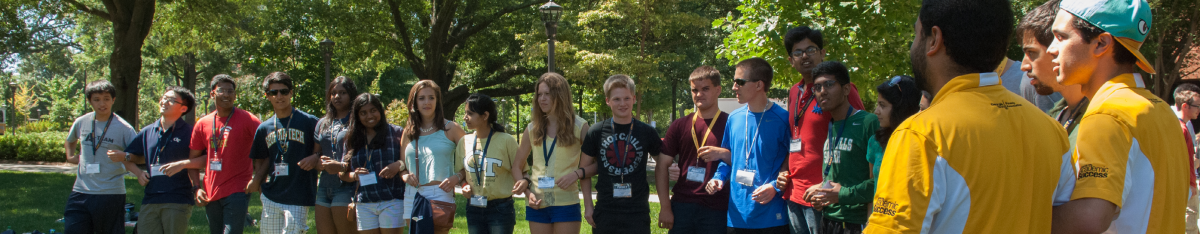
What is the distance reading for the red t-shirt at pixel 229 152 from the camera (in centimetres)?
524

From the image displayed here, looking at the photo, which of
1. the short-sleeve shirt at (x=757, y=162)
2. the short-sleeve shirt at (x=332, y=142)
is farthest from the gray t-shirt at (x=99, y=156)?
the short-sleeve shirt at (x=757, y=162)

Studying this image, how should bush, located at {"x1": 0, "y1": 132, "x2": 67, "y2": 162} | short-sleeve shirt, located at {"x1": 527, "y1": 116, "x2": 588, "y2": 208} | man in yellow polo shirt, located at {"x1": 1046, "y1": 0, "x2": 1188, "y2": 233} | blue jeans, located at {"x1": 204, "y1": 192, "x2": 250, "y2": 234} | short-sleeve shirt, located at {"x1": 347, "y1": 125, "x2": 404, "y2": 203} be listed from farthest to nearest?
bush, located at {"x1": 0, "y1": 132, "x2": 67, "y2": 162}, blue jeans, located at {"x1": 204, "y1": 192, "x2": 250, "y2": 234}, short-sleeve shirt, located at {"x1": 347, "y1": 125, "x2": 404, "y2": 203}, short-sleeve shirt, located at {"x1": 527, "y1": 116, "x2": 588, "y2": 208}, man in yellow polo shirt, located at {"x1": 1046, "y1": 0, "x2": 1188, "y2": 233}

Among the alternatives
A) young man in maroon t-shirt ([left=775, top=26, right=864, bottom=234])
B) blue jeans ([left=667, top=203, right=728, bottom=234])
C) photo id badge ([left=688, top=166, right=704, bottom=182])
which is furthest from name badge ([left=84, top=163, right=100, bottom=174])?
young man in maroon t-shirt ([left=775, top=26, right=864, bottom=234])

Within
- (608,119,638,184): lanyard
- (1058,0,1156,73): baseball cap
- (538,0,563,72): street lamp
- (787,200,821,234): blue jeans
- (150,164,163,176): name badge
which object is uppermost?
(538,0,563,72): street lamp

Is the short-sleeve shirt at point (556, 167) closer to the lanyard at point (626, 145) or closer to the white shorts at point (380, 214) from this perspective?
the lanyard at point (626, 145)

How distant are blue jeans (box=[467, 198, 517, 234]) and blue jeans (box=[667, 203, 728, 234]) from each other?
1228mm

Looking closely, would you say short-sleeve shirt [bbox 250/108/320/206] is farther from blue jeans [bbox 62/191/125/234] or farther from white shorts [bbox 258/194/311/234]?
blue jeans [bbox 62/191/125/234]

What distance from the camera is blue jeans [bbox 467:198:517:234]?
15.6ft

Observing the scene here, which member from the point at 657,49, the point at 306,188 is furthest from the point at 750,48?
the point at 657,49

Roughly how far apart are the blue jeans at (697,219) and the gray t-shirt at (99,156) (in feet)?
16.3

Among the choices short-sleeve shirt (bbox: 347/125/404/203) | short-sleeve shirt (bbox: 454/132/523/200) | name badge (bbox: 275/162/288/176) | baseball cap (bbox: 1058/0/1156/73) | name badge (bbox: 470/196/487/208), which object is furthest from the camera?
name badge (bbox: 275/162/288/176)

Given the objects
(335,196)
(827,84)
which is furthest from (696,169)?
(335,196)

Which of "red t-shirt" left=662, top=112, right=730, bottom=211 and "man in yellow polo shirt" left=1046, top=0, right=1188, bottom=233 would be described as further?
"red t-shirt" left=662, top=112, right=730, bottom=211

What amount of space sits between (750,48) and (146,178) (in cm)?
596
